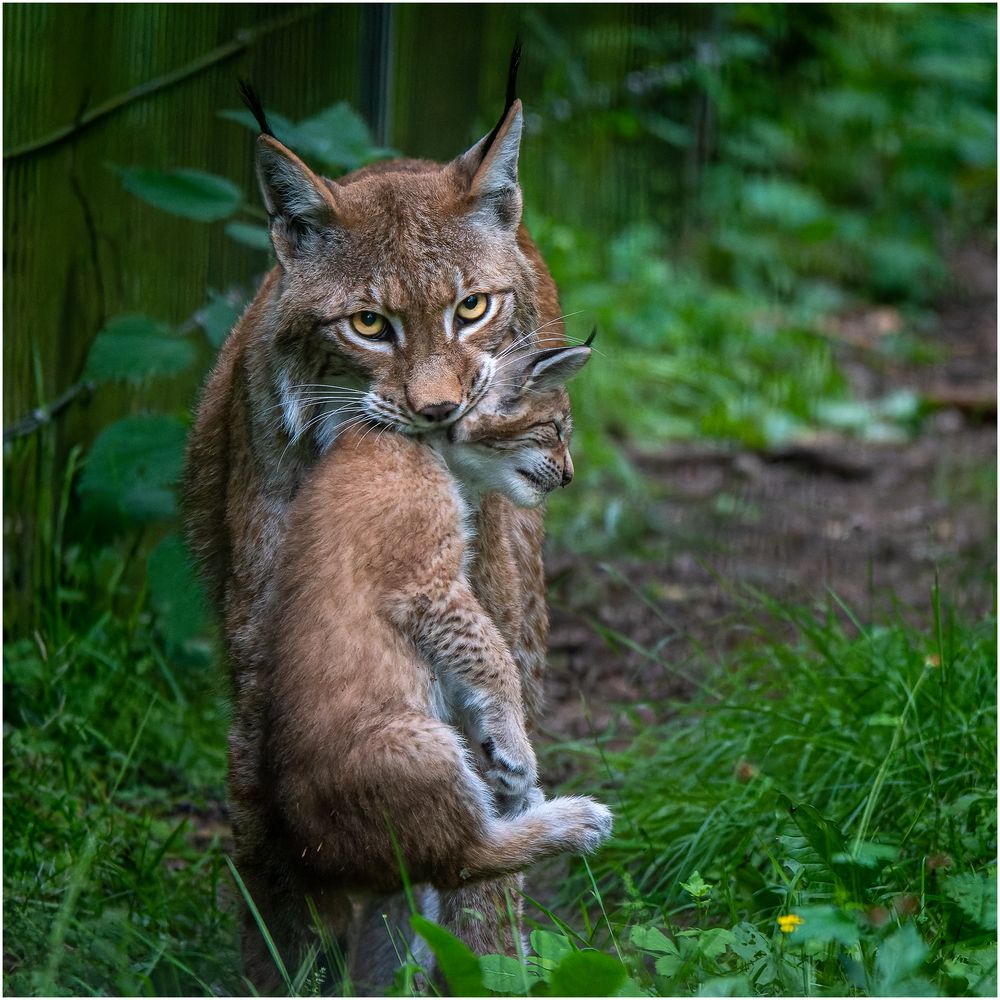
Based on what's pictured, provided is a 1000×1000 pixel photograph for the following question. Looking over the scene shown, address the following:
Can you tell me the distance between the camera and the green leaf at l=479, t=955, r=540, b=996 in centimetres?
323

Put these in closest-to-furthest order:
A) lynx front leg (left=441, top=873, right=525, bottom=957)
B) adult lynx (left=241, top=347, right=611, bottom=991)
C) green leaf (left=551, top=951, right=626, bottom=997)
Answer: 1. green leaf (left=551, top=951, right=626, bottom=997)
2. adult lynx (left=241, top=347, right=611, bottom=991)
3. lynx front leg (left=441, top=873, right=525, bottom=957)

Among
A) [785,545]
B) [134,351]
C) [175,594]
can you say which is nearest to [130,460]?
[134,351]

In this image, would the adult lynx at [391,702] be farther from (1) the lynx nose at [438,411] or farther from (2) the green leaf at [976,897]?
(2) the green leaf at [976,897]

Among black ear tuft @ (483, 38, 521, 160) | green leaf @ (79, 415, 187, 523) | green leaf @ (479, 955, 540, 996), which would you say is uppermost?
black ear tuft @ (483, 38, 521, 160)

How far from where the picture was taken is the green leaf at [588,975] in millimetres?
2957

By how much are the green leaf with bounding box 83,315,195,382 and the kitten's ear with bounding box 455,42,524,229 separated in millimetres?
1551

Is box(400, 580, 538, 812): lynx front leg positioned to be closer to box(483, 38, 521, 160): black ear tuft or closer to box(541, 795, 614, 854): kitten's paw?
box(541, 795, 614, 854): kitten's paw

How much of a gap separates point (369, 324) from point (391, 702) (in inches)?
40.2

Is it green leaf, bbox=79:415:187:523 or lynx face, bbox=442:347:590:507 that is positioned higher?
lynx face, bbox=442:347:590:507

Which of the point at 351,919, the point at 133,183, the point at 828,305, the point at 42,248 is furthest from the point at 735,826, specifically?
the point at 828,305

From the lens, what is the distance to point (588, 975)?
9.78ft

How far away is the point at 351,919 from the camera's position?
11.9 ft

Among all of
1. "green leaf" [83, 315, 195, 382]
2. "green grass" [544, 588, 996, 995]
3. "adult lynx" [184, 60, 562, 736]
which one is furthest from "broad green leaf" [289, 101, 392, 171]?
"green grass" [544, 588, 996, 995]

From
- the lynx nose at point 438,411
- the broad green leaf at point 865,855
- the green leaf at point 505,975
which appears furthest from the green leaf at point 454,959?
the lynx nose at point 438,411
